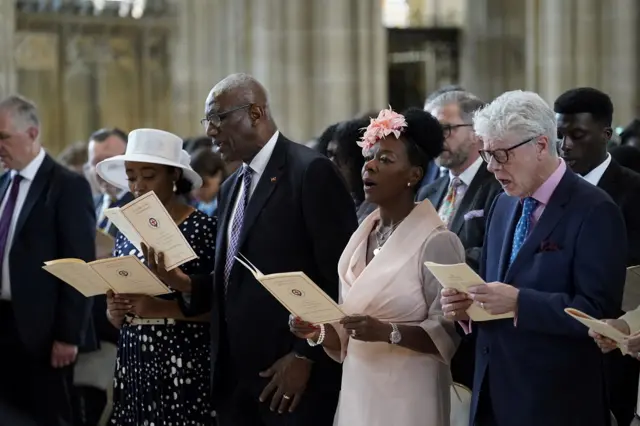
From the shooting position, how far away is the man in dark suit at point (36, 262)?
599 cm

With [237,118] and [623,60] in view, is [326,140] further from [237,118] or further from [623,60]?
[623,60]

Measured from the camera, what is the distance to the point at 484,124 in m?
3.89

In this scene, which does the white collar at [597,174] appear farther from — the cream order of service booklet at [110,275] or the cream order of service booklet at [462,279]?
the cream order of service booklet at [110,275]

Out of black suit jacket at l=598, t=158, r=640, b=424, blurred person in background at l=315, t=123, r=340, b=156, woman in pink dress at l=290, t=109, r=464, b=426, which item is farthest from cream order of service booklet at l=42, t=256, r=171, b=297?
black suit jacket at l=598, t=158, r=640, b=424

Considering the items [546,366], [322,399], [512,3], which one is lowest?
[322,399]

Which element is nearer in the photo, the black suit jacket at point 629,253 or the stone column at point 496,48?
the black suit jacket at point 629,253

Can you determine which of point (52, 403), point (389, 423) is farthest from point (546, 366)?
point (52, 403)

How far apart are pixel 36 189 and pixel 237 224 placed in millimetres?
1741

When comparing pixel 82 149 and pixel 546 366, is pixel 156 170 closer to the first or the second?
pixel 546 366

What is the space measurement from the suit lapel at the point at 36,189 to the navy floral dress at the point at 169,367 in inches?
47.0

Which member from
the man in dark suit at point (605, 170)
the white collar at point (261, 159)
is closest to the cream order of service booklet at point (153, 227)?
the white collar at point (261, 159)

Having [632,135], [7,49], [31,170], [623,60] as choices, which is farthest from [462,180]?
[7,49]

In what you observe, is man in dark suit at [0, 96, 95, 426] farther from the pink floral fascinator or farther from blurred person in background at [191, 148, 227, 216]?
the pink floral fascinator

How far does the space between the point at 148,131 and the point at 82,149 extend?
4730 millimetres
